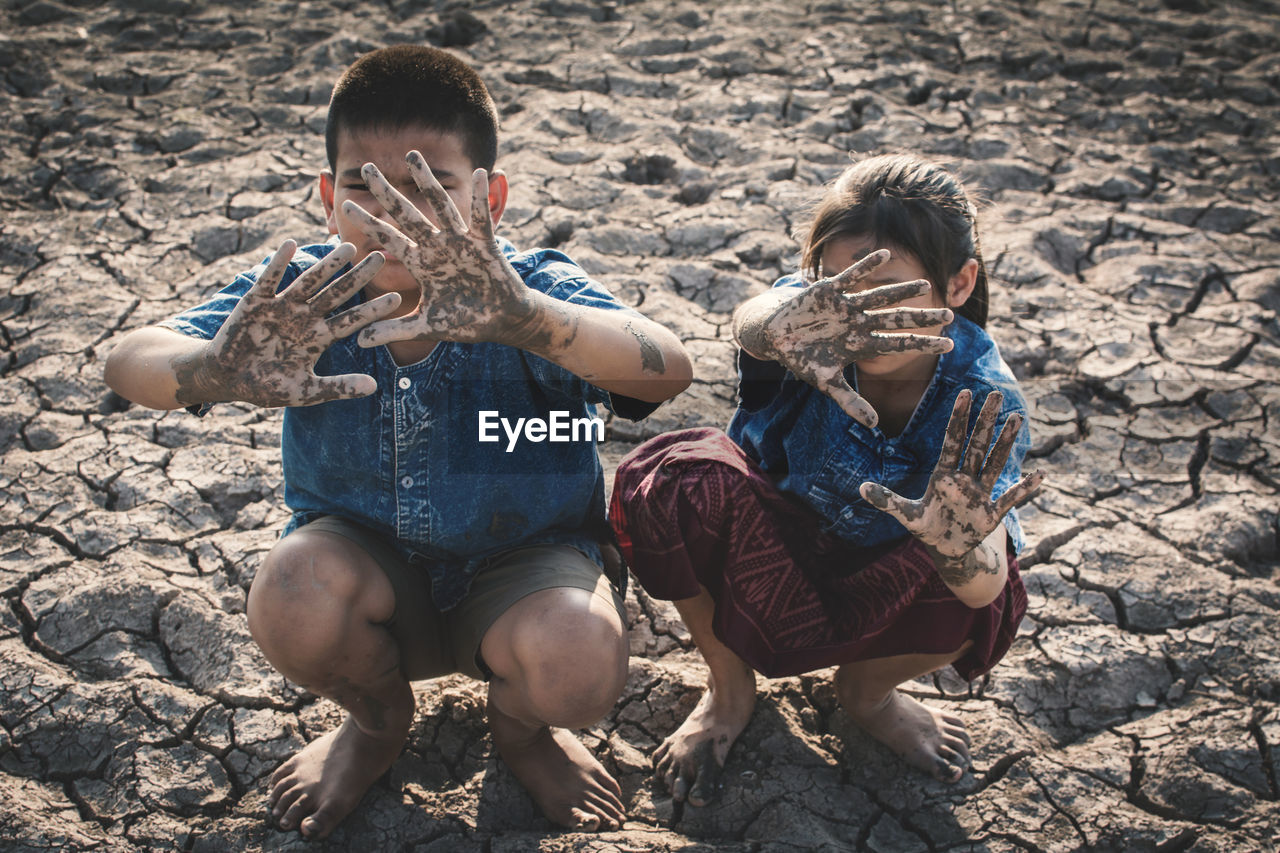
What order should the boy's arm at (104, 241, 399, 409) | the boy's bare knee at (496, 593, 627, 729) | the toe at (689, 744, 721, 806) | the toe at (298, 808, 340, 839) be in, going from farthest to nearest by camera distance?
the toe at (689, 744, 721, 806) → the toe at (298, 808, 340, 839) → the boy's bare knee at (496, 593, 627, 729) → the boy's arm at (104, 241, 399, 409)

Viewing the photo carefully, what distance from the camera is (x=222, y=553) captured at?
2.07 meters

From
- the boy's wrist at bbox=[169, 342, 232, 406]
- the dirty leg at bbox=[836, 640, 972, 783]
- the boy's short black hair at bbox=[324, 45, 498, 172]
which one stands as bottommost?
the dirty leg at bbox=[836, 640, 972, 783]

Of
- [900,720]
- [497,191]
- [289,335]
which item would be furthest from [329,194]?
[900,720]

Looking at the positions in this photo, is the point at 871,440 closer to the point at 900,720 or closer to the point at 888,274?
the point at 888,274

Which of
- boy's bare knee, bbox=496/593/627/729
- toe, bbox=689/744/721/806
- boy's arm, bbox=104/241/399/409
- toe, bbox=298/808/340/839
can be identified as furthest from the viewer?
toe, bbox=689/744/721/806

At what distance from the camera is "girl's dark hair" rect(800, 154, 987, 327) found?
1614mm

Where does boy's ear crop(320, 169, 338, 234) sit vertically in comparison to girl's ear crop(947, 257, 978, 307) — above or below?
above

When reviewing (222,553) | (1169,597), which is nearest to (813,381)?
(1169,597)

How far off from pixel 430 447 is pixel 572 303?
0.34m

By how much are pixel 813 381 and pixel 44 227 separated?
265 centimetres

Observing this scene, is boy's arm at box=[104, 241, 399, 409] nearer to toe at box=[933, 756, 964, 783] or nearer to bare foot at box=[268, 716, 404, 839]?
bare foot at box=[268, 716, 404, 839]

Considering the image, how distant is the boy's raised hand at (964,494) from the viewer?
1.37 m

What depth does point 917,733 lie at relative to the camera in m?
1.75

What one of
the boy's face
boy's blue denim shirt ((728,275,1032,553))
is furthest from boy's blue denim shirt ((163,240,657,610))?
boy's blue denim shirt ((728,275,1032,553))
